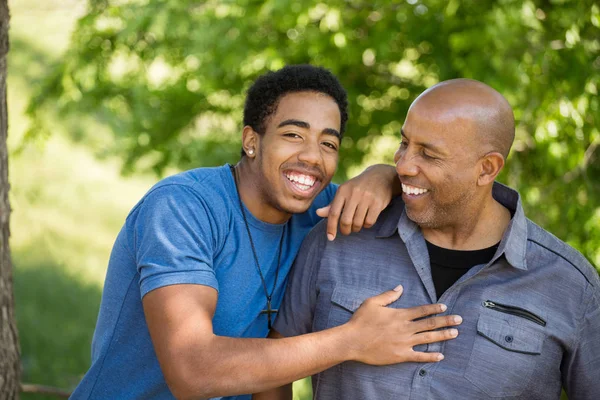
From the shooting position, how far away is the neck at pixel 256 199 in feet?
9.46

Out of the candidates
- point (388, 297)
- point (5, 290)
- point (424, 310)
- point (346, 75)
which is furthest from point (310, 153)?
point (346, 75)

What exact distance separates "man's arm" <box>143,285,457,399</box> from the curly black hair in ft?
2.81

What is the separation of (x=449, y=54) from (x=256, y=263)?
246cm

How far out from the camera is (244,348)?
7.71 feet

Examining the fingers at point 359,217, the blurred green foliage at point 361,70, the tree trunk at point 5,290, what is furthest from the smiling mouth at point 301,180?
the blurred green foliage at point 361,70

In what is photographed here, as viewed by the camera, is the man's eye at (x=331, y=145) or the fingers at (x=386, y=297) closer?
the fingers at (x=386, y=297)

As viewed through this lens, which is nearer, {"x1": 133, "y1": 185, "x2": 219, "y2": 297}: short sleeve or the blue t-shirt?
{"x1": 133, "y1": 185, "x2": 219, "y2": 297}: short sleeve

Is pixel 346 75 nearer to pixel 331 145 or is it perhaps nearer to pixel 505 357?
pixel 331 145

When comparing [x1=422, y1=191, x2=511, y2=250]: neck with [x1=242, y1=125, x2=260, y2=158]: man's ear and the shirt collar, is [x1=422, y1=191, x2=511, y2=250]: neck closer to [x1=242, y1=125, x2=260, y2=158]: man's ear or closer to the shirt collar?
the shirt collar

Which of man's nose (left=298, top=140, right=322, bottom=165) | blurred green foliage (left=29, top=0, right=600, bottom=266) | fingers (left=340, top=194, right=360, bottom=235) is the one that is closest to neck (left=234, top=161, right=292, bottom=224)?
man's nose (left=298, top=140, right=322, bottom=165)

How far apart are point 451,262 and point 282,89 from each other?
96cm

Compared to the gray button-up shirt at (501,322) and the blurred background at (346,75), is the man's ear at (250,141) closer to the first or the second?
the gray button-up shirt at (501,322)

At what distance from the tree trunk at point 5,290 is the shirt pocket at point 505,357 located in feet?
6.22

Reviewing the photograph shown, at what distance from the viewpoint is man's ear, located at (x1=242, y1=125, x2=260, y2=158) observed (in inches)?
118
